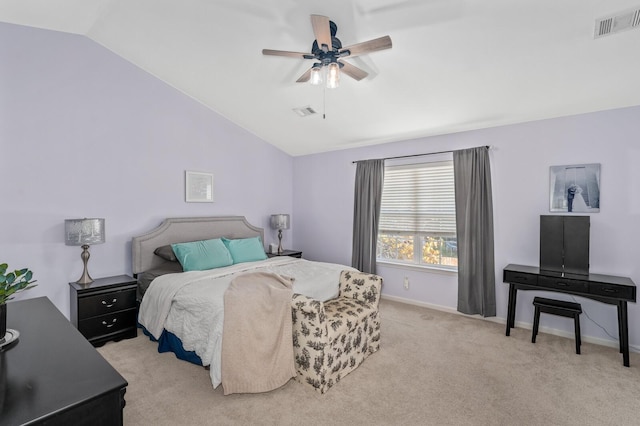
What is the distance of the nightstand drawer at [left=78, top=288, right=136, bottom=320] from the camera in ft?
10.2

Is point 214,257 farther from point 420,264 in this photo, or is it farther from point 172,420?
point 420,264

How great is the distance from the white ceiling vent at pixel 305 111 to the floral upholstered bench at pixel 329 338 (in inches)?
102

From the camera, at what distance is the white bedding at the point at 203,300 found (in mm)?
2459

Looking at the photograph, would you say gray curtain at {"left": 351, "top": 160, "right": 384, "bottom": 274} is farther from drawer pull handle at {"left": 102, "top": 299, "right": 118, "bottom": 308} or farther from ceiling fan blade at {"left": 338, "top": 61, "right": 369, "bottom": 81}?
drawer pull handle at {"left": 102, "top": 299, "right": 118, "bottom": 308}

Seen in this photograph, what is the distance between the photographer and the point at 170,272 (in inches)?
A: 145

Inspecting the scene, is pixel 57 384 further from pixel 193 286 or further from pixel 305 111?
pixel 305 111

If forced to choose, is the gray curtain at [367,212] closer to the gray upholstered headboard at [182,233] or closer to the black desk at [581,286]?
Result: the gray upholstered headboard at [182,233]

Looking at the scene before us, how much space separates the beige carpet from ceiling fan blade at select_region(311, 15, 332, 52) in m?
2.65

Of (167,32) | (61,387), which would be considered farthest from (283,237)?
(61,387)

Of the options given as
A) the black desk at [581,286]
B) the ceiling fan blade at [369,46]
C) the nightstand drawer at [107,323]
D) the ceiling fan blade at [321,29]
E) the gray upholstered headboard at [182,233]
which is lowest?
the nightstand drawer at [107,323]

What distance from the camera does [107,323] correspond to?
3254 mm

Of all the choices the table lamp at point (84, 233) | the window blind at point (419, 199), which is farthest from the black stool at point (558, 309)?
the table lamp at point (84, 233)

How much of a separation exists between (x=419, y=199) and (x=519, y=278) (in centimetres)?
168

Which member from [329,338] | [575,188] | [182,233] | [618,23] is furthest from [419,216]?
[182,233]
